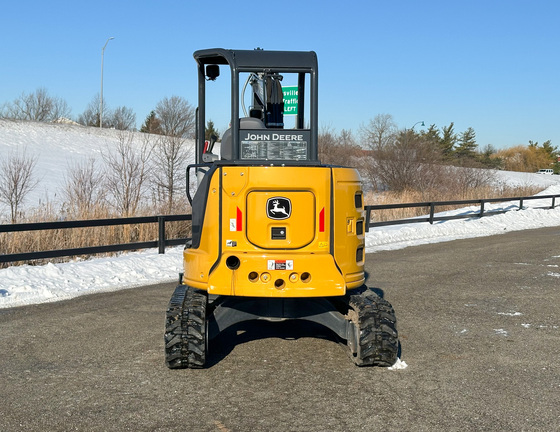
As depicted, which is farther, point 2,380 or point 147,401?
point 2,380

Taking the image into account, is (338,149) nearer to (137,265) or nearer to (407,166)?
(407,166)

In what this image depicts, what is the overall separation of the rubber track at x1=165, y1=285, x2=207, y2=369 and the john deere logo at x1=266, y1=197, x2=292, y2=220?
3.57 ft

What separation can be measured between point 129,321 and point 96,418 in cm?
336

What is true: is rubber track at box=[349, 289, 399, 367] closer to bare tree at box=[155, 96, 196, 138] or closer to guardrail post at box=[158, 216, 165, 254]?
guardrail post at box=[158, 216, 165, 254]

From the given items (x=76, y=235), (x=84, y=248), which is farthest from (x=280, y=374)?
(x=76, y=235)

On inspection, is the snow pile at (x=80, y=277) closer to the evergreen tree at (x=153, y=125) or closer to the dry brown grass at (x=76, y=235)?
the dry brown grass at (x=76, y=235)

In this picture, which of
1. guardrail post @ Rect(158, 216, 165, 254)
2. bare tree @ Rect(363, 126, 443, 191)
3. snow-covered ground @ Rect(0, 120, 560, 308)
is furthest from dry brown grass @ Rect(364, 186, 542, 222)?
guardrail post @ Rect(158, 216, 165, 254)

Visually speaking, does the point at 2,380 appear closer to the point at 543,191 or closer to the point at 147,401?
the point at 147,401

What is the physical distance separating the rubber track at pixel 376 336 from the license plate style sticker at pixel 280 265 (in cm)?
82

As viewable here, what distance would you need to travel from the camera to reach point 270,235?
5688 millimetres

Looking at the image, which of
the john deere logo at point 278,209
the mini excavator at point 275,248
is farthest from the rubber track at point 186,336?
the john deere logo at point 278,209

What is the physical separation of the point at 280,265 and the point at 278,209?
1.60 ft

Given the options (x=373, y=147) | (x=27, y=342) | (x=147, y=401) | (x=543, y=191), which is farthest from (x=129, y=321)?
(x=373, y=147)

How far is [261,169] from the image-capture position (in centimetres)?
569
